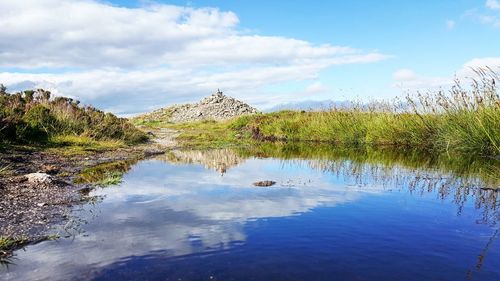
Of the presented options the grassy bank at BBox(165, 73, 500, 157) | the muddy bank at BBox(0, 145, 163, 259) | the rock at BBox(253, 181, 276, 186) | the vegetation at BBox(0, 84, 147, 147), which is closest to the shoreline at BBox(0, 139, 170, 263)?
the muddy bank at BBox(0, 145, 163, 259)

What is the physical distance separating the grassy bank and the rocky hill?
20.8 metres

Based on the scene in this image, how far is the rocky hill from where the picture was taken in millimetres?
57719

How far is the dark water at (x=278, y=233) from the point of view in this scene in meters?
5.42

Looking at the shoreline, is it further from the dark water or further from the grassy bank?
the grassy bank

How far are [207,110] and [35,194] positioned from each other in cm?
5185

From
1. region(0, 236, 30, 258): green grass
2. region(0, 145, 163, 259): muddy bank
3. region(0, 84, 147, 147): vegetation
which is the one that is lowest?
region(0, 236, 30, 258): green grass

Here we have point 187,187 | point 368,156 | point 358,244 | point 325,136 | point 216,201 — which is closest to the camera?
point 358,244

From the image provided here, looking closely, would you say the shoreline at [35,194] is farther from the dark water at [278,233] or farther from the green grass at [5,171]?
the dark water at [278,233]

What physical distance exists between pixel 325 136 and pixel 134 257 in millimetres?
23462

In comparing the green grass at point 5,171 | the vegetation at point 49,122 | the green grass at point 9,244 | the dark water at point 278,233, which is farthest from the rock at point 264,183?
the vegetation at point 49,122

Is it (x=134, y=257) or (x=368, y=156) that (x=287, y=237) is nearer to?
(x=134, y=257)

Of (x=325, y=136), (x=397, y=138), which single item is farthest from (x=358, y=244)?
(x=325, y=136)

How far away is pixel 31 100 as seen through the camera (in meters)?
24.1

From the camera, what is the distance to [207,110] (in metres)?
60.7
